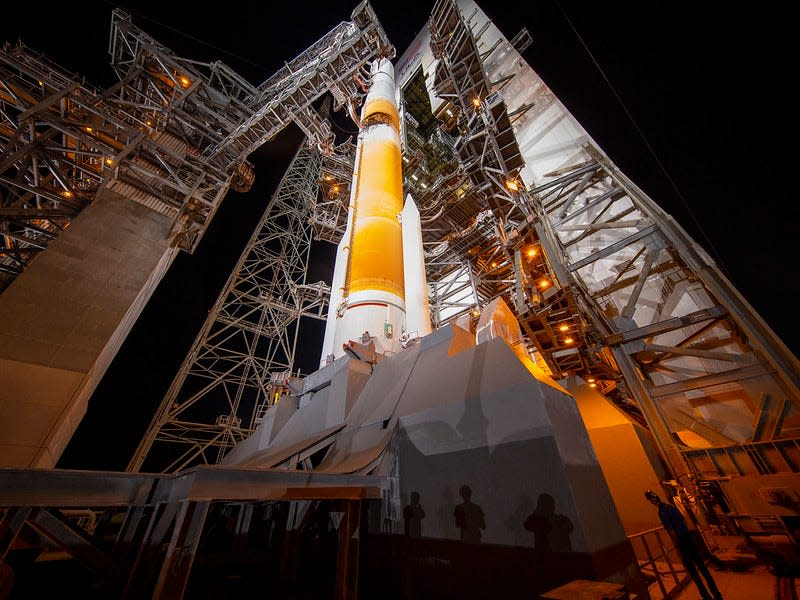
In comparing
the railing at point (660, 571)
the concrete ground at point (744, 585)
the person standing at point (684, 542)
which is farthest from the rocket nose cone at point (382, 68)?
the concrete ground at point (744, 585)

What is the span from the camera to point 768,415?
6.47 m

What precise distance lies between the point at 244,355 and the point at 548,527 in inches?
685

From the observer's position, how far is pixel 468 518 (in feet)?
11.9

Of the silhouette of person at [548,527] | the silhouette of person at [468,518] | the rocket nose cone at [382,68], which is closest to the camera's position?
the silhouette of person at [548,527]

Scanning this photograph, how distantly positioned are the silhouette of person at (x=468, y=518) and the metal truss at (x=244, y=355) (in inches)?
319

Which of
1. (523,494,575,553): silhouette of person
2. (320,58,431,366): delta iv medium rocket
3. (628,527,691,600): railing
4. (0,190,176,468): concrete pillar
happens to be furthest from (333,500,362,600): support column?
(0,190,176,468): concrete pillar

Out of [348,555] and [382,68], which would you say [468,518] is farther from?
[382,68]

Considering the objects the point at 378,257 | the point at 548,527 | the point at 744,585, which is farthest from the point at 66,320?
the point at 744,585

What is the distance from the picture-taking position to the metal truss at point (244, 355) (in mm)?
14414

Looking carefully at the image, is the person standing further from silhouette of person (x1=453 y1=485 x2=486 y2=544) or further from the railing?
silhouette of person (x1=453 y1=485 x2=486 y2=544)

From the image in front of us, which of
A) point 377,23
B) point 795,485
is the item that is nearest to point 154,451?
point 795,485

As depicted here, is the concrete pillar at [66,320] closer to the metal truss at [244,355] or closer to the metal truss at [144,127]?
the metal truss at [144,127]

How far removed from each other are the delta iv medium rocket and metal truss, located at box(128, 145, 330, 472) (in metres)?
4.07

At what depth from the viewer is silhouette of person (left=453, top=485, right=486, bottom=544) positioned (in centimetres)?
351
